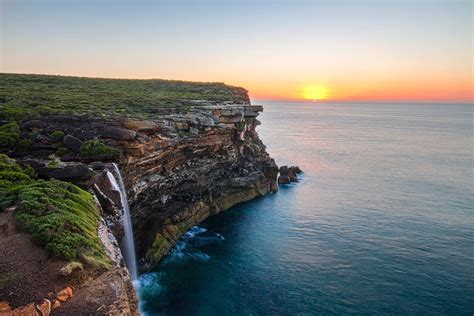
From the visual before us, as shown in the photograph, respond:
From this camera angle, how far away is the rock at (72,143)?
90.0 ft

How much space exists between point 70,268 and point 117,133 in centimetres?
1838

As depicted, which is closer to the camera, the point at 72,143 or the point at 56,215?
the point at 56,215

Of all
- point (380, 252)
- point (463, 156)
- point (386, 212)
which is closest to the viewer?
point (380, 252)

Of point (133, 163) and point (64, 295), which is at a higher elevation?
point (133, 163)

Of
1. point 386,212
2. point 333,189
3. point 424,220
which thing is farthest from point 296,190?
point 424,220

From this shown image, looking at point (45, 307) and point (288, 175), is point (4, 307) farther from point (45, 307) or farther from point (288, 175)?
point (288, 175)

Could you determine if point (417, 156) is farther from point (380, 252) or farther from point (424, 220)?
point (380, 252)

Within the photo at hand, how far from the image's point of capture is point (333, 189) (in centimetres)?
5769

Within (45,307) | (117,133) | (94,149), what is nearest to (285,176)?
(117,133)

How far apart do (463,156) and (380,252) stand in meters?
59.2

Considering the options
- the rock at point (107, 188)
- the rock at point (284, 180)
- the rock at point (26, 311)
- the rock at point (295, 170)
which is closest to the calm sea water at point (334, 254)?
the rock at point (284, 180)

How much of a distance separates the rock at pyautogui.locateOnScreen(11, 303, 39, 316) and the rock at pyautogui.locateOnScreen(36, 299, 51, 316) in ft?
0.47

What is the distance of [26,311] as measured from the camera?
36.5 feet

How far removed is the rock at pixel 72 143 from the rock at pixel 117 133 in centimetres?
243
